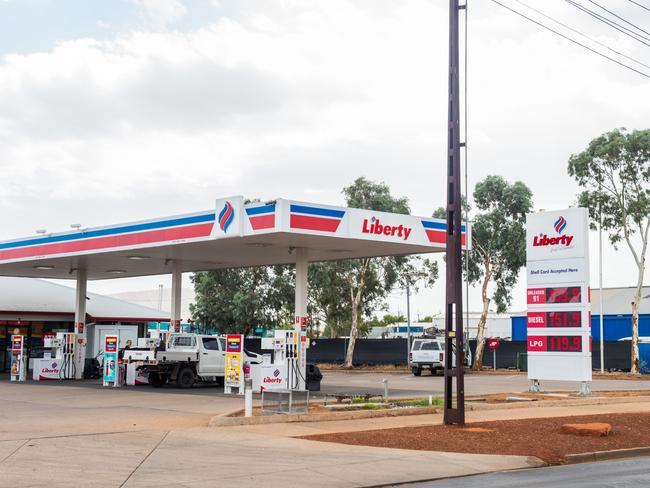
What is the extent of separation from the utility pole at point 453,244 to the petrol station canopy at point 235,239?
712 cm

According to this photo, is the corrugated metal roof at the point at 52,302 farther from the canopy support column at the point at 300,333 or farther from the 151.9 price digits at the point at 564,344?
the 151.9 price digits at the point at 564,344

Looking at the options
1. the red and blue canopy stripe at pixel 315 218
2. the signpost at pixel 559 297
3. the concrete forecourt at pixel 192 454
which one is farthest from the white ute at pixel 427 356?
the concrete forecourt at pixel 192 454

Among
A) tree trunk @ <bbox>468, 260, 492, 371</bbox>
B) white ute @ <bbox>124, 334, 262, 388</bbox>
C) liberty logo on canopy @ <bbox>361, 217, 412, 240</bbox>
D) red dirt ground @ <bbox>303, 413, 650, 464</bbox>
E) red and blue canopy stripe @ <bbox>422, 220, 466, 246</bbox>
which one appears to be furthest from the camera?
tree trunk @ <bbox>468, 260, 492, 371</bbox>

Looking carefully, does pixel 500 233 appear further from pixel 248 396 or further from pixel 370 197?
pixel 248 396

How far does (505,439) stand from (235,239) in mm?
12733

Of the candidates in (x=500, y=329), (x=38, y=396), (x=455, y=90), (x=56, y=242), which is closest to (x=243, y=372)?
(x=38, y=396)

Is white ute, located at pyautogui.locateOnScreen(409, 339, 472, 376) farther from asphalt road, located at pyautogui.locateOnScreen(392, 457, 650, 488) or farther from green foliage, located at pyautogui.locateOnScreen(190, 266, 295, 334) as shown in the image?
asphalt road, located at pyautogui.locateOnScreen(392, 457, 650, 488)

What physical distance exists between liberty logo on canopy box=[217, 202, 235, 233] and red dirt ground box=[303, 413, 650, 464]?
10196mm

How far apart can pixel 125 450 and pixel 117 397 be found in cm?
1179

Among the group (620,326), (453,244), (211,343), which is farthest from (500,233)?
(453,244)

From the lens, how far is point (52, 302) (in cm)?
4356

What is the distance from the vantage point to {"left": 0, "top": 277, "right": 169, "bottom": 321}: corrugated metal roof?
136 ft

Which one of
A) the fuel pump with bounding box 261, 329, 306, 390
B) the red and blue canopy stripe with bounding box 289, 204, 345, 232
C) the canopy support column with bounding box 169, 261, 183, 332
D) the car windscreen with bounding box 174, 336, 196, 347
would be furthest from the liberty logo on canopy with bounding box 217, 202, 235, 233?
the canopy support column with bounding box 169, 261, 183, 332

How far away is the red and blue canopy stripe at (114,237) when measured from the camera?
85.8ft
